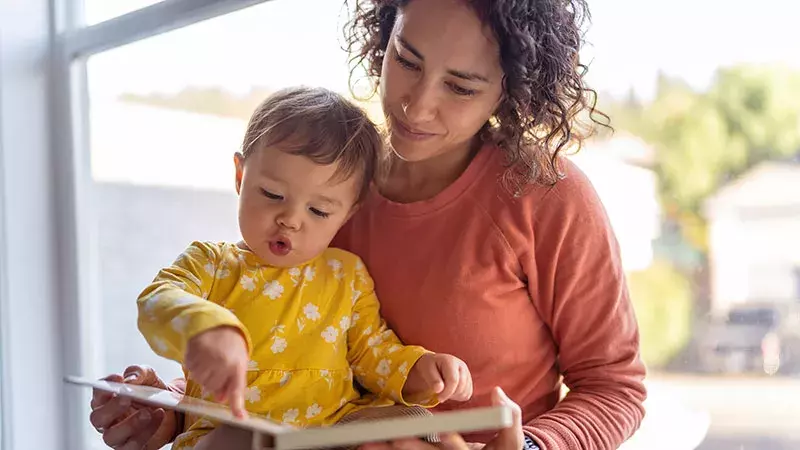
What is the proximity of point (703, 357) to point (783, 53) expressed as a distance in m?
0.43

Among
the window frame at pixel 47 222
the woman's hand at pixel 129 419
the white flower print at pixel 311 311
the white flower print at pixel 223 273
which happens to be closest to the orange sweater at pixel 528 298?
the white flower print at pixel 311 311

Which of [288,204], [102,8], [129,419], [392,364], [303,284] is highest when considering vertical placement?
[102,8]

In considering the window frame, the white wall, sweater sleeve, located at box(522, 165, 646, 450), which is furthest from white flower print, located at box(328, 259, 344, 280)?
the white wall

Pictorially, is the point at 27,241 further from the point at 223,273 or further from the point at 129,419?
the point at 223,273

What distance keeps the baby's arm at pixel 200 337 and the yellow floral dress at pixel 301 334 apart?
82mm

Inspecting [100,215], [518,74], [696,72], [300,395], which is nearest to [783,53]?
[696,72]

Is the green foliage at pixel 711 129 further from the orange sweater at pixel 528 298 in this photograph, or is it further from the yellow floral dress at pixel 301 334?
the yellow floral dress at pixel 301 334

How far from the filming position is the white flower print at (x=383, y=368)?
1.09 m

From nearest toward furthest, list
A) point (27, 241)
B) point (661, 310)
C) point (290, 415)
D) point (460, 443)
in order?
point (460, 443) < point (290, 415) < point (661, 310) < point (27, 241)

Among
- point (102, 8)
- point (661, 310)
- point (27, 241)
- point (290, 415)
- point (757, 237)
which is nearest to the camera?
point (290, 415)

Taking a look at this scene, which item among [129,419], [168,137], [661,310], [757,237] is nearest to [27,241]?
[168,137]

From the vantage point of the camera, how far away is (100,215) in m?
1.84

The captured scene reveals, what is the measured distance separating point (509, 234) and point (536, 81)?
0.20 m

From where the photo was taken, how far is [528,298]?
1153mm
